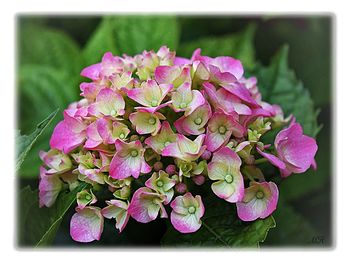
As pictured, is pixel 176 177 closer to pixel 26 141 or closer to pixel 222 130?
pixel 222 130

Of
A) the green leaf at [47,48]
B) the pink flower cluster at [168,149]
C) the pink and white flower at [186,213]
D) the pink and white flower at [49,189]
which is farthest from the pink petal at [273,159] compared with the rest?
the green leaf at [47,48]

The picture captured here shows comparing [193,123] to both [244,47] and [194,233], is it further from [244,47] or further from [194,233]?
[244,47]

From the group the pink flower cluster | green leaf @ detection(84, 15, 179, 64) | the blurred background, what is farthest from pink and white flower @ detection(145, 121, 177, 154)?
green leaf @ detection(84, 15, 179, 64)

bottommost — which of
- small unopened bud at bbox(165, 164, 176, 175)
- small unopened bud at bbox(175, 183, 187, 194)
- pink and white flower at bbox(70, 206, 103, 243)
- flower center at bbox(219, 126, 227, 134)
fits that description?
pink and white flower at bbox(70, 206, 103, 243)

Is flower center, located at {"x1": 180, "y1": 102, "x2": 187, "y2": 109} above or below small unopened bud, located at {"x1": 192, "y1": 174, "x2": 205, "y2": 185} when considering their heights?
above

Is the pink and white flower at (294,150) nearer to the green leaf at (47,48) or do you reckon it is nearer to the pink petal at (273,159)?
the pink petal at (273,159)

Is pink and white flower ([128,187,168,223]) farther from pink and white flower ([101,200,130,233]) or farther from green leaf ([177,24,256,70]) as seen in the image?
green leaf ([177,24,256,70])
